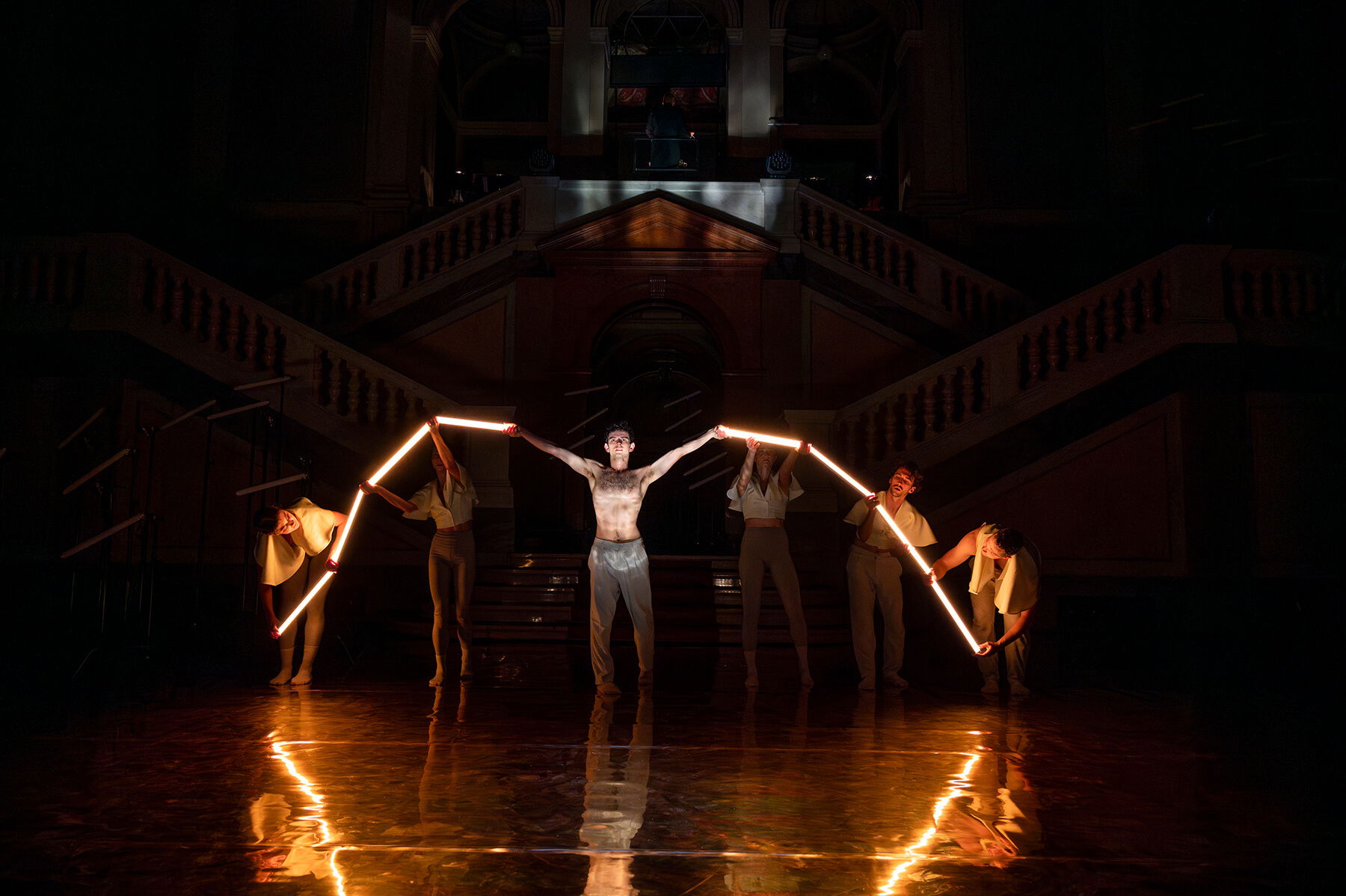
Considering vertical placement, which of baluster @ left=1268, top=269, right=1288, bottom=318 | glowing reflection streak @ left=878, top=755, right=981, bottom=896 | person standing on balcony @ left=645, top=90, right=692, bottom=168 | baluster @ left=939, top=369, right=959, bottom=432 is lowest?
glowing reflection streak @ left=878, top=755, right=981, bottom=896

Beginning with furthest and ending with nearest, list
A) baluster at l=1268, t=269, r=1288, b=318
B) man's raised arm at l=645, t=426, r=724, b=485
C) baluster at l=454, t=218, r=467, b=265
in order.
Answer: baluster at l=454, t=218, r=467, b=265 < baluster at l=1268, t=269, r=1288, b=318 < man's raised arm at l=645, t=426, r=724, b=485

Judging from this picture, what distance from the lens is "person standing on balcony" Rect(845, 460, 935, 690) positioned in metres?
8.19

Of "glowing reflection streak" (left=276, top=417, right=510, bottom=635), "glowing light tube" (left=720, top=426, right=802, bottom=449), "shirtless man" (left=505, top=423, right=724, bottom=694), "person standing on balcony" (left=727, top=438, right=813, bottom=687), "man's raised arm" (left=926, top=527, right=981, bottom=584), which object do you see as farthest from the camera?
"person standing on balcony" (left=727, top=438, right=813, bottom=687)

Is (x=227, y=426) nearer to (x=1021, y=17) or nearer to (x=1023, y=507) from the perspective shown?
(x=1023, y=507)

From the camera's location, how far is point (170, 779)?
4.59m

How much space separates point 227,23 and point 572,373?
29.2ft

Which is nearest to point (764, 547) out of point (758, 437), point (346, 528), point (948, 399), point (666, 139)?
point (758, 437)

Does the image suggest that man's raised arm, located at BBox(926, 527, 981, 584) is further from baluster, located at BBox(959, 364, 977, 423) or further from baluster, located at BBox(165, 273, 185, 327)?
baluster, located at BBox(165, 273, 185, 327)

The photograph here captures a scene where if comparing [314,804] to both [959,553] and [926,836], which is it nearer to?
[926,836]

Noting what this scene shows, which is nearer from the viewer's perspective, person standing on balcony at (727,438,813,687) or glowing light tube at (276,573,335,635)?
glowing light tube at (276,573,335,635)

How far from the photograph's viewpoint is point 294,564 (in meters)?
7.96

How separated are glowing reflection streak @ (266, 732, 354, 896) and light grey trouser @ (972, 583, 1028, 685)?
17.3ft

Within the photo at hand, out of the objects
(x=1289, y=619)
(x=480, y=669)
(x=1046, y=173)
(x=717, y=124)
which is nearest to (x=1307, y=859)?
(x=480, y=669)

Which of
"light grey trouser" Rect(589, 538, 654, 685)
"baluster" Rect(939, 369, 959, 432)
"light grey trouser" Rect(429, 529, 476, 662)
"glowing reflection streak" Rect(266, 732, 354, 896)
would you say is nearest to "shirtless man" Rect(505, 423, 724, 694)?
"light grey trouser" Rect(589, 538, 654, 685)
